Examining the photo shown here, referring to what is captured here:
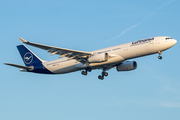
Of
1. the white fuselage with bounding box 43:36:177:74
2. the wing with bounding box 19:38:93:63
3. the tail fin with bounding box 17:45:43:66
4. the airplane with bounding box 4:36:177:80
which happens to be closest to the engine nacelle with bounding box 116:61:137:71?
the airplane with bounding box 4:36:177:80

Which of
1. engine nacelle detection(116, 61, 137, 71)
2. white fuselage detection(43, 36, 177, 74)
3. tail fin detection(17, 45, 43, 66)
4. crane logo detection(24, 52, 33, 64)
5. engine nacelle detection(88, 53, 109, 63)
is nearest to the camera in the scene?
white fuselage detection(43, 36, 177, 74)

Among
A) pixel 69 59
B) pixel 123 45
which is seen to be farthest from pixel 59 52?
pixel 123 45

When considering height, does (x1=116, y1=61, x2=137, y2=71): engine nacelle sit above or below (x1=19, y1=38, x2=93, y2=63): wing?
below

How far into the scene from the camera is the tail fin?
55469mm

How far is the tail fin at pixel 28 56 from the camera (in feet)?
182

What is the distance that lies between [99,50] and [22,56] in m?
16.4

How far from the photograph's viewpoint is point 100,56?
152 feet

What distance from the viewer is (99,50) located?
48.7 m

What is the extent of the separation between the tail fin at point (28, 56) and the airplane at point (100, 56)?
84 centimetres

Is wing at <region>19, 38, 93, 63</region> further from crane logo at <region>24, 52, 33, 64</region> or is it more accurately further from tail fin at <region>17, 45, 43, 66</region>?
crane logo at <region>24, 52, 33, 64</region>

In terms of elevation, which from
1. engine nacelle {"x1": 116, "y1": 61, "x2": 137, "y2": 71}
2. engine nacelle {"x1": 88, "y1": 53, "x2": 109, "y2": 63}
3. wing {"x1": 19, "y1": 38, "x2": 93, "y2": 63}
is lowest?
engine nacelle {"x1": 116, "y1": 61, "x2": 137, "y2": 71}

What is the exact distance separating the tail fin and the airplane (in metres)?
0.84

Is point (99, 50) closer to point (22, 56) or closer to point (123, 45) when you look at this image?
point (123, 45)

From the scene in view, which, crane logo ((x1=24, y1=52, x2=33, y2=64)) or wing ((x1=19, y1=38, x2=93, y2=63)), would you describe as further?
crane logo ((x1=24, y1=52, x2=33, y2=64))
